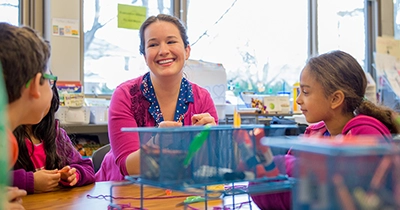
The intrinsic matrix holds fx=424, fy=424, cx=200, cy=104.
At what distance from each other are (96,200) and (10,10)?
2.38 metres

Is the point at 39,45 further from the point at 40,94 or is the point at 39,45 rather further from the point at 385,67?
the point at 385,67

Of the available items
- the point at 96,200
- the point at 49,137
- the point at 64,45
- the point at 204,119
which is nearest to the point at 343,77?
the point at 204,119

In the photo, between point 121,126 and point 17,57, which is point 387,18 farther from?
point 17,57

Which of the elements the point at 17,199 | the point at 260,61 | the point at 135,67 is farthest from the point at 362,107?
the point at 260,61

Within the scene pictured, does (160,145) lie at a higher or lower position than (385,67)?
lower

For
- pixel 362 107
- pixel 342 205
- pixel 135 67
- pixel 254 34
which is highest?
pixel 254 34

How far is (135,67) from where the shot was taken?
11.6 ft

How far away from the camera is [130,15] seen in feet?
11.3

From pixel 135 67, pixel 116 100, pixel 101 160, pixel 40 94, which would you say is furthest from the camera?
pixel 135 67

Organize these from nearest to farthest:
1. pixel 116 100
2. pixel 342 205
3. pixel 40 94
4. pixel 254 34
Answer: pixel 342 205, pixel 40 94, pixel 116 100, pixel 254 34

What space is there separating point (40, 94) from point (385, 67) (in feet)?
13.1

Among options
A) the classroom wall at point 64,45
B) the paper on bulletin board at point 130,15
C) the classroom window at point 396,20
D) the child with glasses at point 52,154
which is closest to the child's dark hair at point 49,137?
the child with glasses at point 52,154

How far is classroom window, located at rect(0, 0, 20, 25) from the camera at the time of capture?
3.05 metres

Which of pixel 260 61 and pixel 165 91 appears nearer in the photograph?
pixel 165 91
